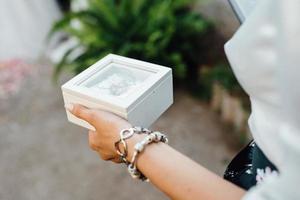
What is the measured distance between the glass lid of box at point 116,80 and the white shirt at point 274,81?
0.27m

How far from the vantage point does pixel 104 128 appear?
24.1 inches

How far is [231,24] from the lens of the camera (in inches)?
93.1

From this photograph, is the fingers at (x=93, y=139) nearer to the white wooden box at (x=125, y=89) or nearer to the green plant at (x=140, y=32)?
the white wooden box at (x=125, y=89)

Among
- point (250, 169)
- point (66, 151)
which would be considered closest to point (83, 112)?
point (250, 169)

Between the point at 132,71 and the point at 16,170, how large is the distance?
4.97 feet

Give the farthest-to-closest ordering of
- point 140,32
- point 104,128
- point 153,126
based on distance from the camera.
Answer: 1. point 140,32
2. point 153,126
3. point 104,128

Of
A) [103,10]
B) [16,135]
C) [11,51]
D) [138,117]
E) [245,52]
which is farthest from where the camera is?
[11,51]

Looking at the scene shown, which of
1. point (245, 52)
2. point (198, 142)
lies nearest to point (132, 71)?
point (245, 52)

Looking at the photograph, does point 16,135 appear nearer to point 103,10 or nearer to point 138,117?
point 103,10

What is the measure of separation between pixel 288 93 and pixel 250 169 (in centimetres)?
30

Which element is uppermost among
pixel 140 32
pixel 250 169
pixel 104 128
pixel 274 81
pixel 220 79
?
pixel 274 81

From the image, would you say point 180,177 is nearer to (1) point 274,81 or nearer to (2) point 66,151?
(1) point 274,81

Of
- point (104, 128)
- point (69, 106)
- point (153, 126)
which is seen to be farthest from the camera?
point (153, 126)

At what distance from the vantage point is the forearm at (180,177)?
484 mm
